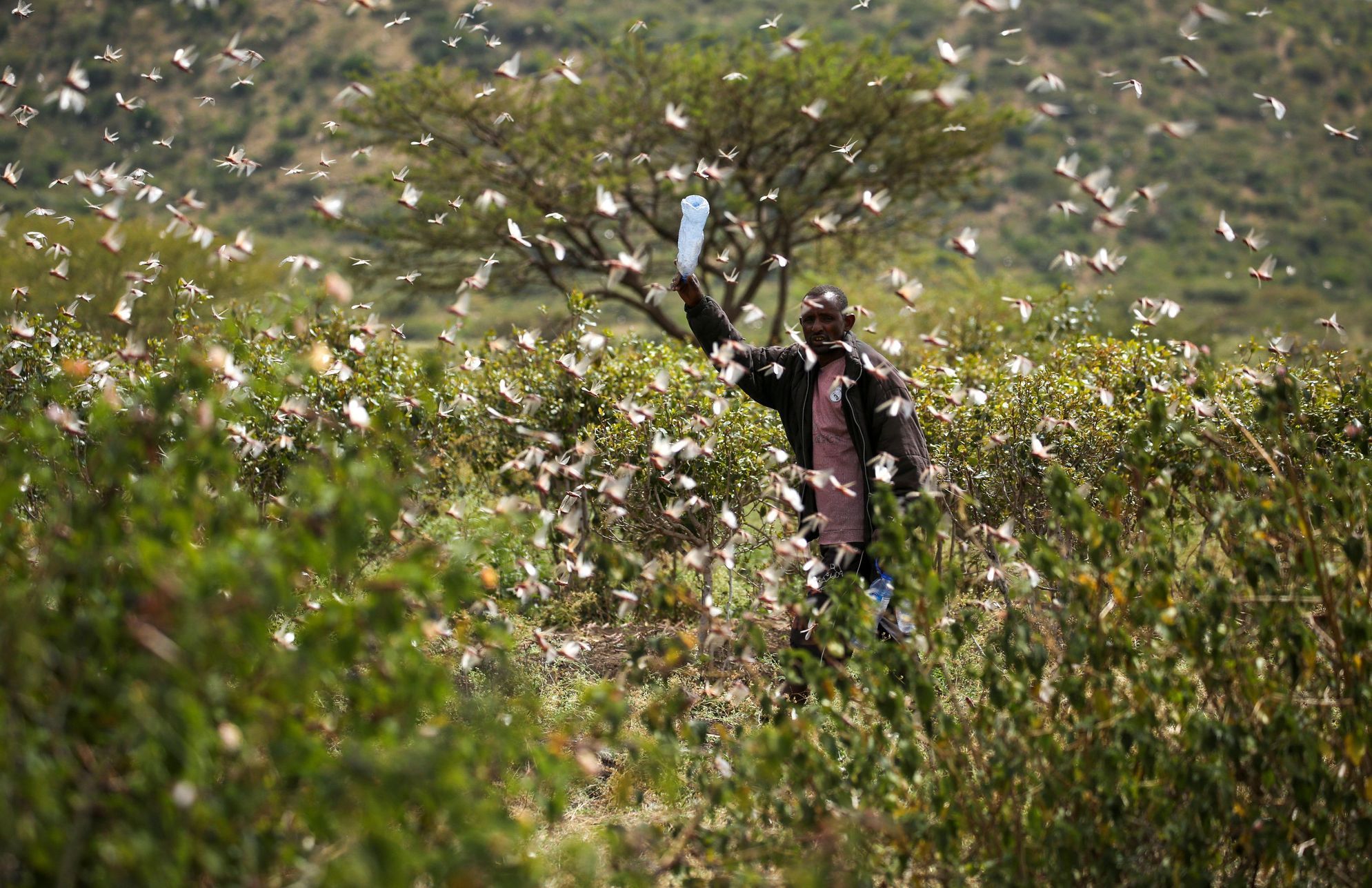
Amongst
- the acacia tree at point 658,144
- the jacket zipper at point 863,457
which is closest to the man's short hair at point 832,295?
the jacket zipper at point 863,457

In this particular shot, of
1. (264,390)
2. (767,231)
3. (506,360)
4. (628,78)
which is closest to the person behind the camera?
(264,390)

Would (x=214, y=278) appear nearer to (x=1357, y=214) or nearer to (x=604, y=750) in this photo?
(x=604, y=750)

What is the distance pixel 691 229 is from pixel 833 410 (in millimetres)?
823

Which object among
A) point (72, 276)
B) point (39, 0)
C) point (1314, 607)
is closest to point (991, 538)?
point (1314, 607)

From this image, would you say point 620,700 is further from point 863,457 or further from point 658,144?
point 658,144

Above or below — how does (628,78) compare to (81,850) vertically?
below

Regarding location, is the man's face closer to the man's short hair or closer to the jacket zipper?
the man's short hair

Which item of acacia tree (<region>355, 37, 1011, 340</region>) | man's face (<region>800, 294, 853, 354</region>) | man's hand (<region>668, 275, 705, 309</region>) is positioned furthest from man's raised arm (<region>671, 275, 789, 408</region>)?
acacia tree (<region>355, 37, 1011, 340</region>)

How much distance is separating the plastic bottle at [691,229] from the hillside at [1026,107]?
32731 mm

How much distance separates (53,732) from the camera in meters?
1.60

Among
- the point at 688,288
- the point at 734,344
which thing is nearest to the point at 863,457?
the point at 734,344

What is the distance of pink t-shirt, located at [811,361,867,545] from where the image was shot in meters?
3.85

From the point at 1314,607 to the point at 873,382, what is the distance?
4.91ft

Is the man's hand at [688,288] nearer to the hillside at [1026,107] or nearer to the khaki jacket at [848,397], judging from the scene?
the khaki jacket at [848,397]
